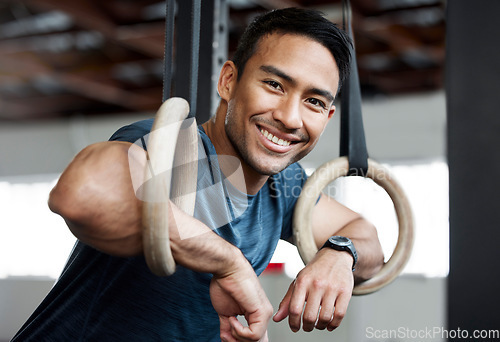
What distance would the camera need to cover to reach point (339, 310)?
781mm

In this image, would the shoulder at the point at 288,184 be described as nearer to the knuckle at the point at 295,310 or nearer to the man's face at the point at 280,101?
the man's face at the point at 280,101

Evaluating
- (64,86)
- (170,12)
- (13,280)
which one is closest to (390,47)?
(64,86)

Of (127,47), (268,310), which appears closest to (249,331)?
(268,310)

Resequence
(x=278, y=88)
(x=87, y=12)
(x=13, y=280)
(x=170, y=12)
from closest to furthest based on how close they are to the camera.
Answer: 1. (x=170, y=12)
2. (x=278, y=88)
3. (x=87, y=12)
4. (x=13, y=280)

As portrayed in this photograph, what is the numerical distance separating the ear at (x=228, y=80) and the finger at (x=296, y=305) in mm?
471

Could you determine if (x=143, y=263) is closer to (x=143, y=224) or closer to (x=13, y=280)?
(x=143, y=224)

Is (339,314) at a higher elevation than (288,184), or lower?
lower

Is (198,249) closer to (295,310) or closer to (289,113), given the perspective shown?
(295,310)

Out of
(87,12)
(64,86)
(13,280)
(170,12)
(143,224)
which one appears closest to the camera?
(143,224)

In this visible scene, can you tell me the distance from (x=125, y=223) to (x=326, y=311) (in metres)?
0.33

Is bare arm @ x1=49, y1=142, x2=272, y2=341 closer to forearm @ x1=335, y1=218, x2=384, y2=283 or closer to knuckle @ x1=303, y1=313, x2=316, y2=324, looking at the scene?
knuckle @ x1=303, y1=313, x2=316, y2=324

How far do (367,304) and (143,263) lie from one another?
4.12 m

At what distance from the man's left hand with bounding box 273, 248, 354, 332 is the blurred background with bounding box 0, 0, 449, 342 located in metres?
1.78

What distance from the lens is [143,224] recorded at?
23.2 inches
